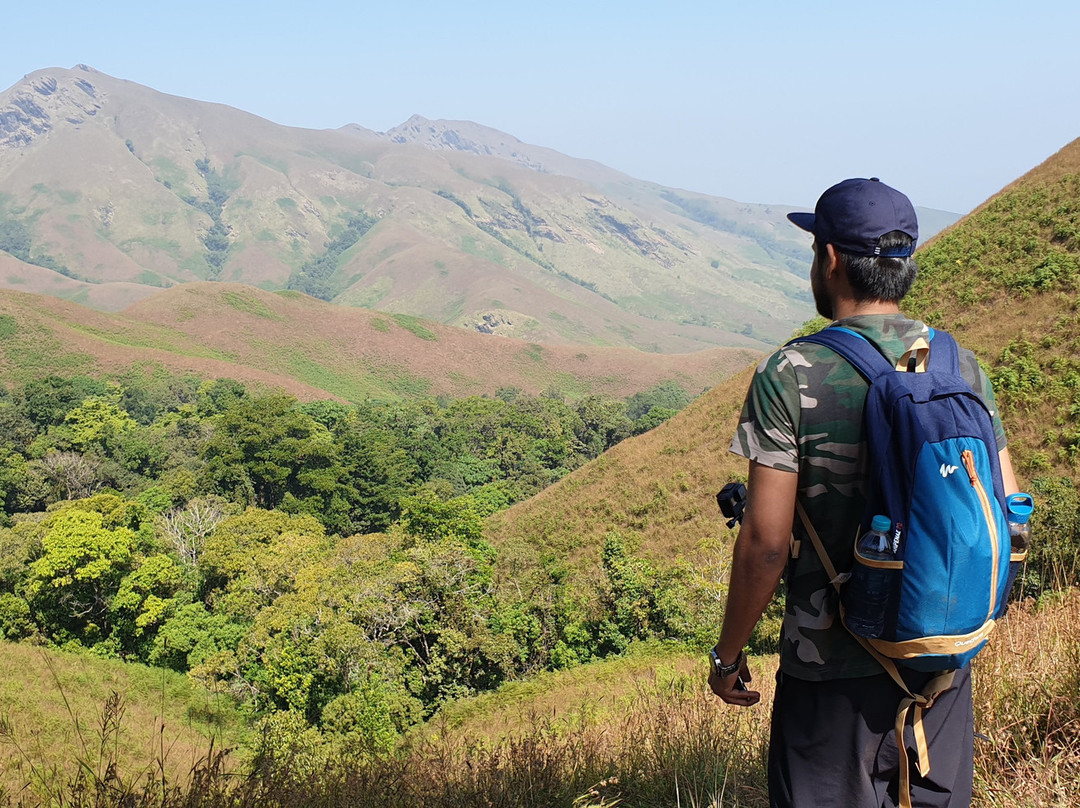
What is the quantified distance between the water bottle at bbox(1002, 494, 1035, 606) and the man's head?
23.1 inches

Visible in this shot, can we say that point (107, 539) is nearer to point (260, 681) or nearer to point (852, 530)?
point (260, 681)

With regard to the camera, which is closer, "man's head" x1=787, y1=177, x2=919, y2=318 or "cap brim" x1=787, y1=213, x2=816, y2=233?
"man's head" x1=787, y1=177, x2=919, y2=318

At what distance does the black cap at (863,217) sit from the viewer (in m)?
1.98

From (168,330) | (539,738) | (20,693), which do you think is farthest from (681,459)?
(168,330)

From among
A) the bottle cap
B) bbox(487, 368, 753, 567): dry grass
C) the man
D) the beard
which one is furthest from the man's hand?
bbox(487, 368, 753, 567): dry grass

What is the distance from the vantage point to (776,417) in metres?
1.92

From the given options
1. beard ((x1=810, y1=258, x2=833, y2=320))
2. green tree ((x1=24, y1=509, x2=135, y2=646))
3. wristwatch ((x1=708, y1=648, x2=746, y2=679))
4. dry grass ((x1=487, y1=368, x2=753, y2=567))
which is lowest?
green tree ((x1=24, y1=509, x2=135, y2=646))

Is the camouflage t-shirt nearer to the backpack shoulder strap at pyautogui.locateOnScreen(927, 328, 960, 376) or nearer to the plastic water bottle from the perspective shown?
the backpack shoulder strap at pyautogui.locateOnScreen(927, 328, 960, 376)

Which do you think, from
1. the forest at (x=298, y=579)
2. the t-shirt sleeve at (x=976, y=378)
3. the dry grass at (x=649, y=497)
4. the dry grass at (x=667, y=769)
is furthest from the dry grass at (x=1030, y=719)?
the dry grass at (x=649, y=497)

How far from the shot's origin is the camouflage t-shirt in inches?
74.4

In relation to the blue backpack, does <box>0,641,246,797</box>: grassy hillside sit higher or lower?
lower

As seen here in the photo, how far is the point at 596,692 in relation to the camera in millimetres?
10867

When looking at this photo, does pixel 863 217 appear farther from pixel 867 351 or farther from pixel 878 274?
pixel 867 351

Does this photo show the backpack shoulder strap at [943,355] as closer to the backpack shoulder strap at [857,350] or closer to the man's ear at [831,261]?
the backpack shoulder strap at [857,350]
